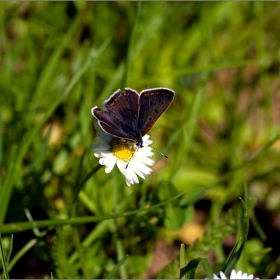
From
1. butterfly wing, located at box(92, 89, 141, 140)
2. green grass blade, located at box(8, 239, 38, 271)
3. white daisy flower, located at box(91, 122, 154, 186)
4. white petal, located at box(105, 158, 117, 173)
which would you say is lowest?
green grass blade, located at box(8, 239, 38, 271)

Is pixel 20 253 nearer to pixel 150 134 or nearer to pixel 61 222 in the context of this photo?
pixel 61 222

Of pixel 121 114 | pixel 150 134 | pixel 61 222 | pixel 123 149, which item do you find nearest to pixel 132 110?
pixel 121 114

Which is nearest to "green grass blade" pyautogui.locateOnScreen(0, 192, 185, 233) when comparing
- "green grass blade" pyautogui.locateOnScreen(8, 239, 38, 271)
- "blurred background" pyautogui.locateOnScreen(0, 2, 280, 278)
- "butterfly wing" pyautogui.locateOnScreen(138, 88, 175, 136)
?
A: "blurred background" pyautogui.locateOnScreen(0, 2, 280, 278)

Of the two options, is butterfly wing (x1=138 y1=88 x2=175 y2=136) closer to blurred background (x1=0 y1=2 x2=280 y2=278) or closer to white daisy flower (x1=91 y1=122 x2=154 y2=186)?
white daisy flower (x1=91 y1=122 x2=154 y2=186)

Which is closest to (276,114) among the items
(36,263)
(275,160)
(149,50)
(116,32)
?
(275,160)

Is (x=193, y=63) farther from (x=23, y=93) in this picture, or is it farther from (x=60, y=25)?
(x=23, y=93)

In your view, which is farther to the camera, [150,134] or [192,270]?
[150,134]
